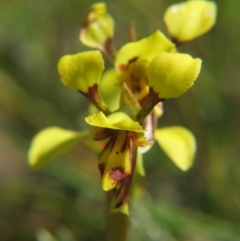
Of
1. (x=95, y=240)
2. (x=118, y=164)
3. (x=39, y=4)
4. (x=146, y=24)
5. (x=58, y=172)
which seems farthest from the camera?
(x=39, y=4)

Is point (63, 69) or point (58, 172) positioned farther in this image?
point (58, 172)

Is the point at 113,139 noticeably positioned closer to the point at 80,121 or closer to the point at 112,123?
the point at 112,123

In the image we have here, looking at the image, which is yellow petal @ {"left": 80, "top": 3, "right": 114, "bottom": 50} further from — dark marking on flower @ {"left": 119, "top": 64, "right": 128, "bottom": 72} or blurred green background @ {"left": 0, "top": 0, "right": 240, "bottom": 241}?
blurred green background @ {"left": 0, "top": 0, "right": 240, "bottom": 241}

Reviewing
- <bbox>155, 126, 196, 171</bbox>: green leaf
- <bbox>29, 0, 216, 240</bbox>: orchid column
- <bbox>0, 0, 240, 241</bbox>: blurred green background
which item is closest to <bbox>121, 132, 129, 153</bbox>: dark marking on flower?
<bbox>29, 0, 216, 240</bbox>: orchid column

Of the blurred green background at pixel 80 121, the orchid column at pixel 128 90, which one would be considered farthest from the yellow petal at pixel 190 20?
the blurred green background at pixel 80 121

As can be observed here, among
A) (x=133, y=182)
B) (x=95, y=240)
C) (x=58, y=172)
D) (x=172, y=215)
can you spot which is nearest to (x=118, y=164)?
(x=133, y=182)

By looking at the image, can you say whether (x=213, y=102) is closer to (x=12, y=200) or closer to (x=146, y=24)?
(x=146, y=24)

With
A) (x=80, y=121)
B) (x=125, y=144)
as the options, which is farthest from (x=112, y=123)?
(x=80, y=121)

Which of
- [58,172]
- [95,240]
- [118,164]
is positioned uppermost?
[118,164]
